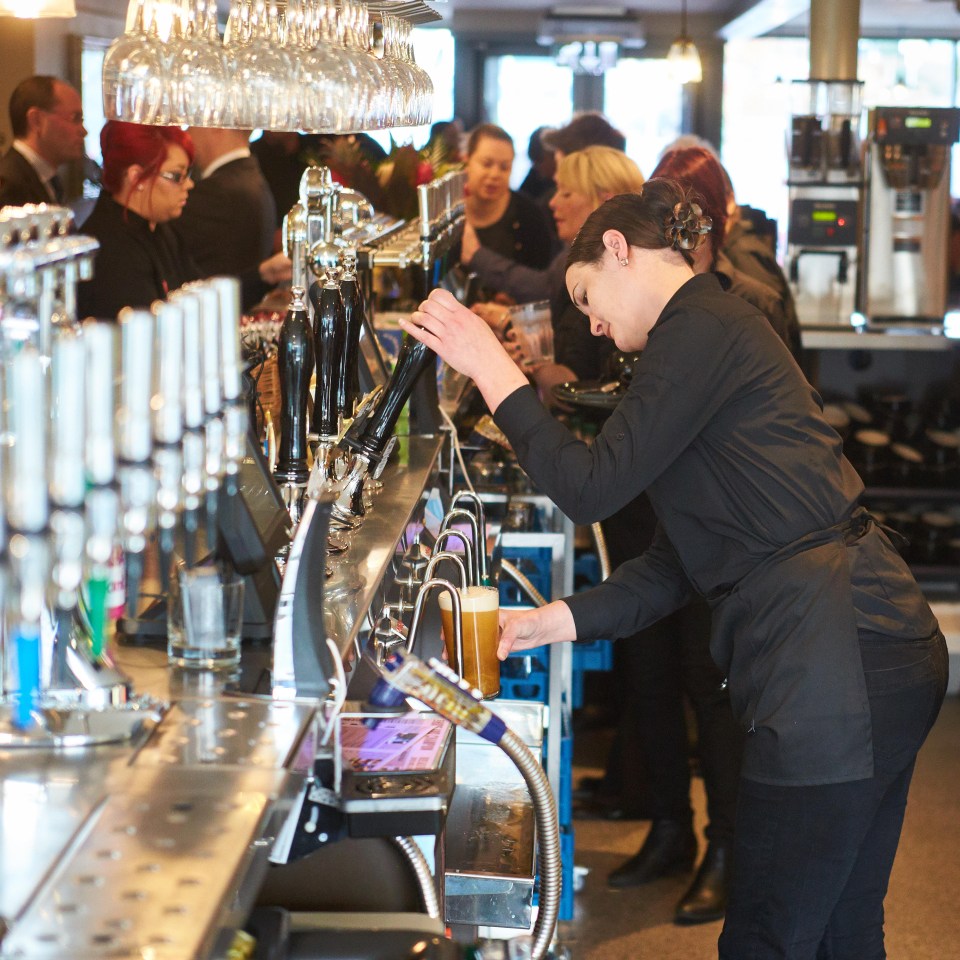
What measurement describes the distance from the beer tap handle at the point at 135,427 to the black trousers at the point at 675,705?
229 centimetres

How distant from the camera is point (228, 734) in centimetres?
149

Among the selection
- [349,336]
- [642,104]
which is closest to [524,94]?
[642,104]

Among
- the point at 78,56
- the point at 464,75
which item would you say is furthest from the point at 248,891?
the point at 464,75

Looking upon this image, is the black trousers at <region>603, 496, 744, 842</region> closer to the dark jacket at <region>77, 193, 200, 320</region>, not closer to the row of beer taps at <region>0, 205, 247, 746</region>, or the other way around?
the dark jacket at <region>77, 193, 200, 320</region>

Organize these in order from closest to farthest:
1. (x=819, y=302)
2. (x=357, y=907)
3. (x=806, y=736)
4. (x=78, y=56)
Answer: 1. (x=357, y=907)
2. (x=806, y=736)
3. (x=819, y=302)
4. (x=78, y=56)

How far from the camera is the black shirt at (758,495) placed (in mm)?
1999

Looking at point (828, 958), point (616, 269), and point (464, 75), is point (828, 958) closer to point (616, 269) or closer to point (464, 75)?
point (616, 269)

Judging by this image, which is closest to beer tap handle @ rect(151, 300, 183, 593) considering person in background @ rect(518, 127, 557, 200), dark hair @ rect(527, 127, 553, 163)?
person in background @ rect(518, 127, 557, 200)

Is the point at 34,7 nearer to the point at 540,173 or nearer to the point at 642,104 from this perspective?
the point at 540,173

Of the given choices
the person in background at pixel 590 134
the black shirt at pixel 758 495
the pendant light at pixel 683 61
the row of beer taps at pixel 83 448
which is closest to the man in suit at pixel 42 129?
the person in background at pixel 590 134

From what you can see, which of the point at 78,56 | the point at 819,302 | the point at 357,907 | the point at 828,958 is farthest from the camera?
the point at 78,56

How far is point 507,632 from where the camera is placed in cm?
231

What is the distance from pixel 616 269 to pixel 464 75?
1257 centimetres

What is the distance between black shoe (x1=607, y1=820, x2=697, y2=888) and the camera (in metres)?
3.66
